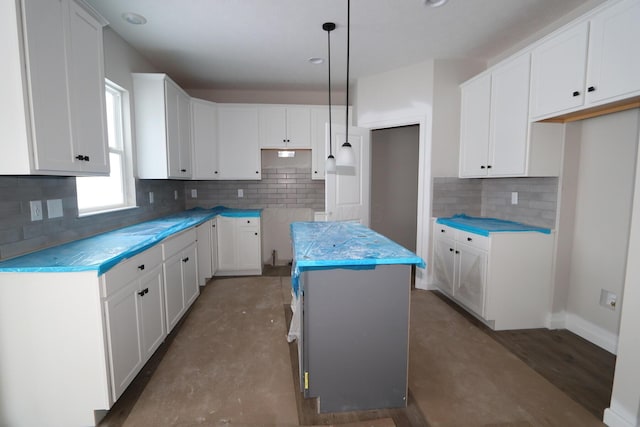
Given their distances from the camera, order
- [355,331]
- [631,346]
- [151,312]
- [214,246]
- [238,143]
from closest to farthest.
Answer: [631,346], [355,331], [151,312], [214,246], [238,143]

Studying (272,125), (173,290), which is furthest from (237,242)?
(272,125)

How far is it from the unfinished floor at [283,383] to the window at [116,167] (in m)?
1.31

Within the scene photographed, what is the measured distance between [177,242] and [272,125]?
238cm

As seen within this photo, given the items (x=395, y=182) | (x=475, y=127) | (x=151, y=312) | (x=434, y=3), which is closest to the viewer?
(x=151, y=312)

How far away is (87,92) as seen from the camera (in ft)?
6.37

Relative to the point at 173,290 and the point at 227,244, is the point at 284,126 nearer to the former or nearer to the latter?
the point at 227,244

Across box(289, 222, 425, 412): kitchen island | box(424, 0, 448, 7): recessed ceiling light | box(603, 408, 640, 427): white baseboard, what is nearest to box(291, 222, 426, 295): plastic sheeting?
box(289, 222, 425, 412): kitchen island

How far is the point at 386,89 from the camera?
154 inches

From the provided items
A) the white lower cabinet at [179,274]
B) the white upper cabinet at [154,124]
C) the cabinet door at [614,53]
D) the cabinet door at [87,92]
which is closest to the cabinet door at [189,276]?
the white lower cabinet at [179,274]

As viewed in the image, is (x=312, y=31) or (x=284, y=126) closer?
(x=312, y=31)

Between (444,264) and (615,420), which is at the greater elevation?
(444,264)

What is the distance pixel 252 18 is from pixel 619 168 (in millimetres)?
3115

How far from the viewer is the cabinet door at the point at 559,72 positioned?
212cm

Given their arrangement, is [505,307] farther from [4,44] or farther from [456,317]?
[4,44]
